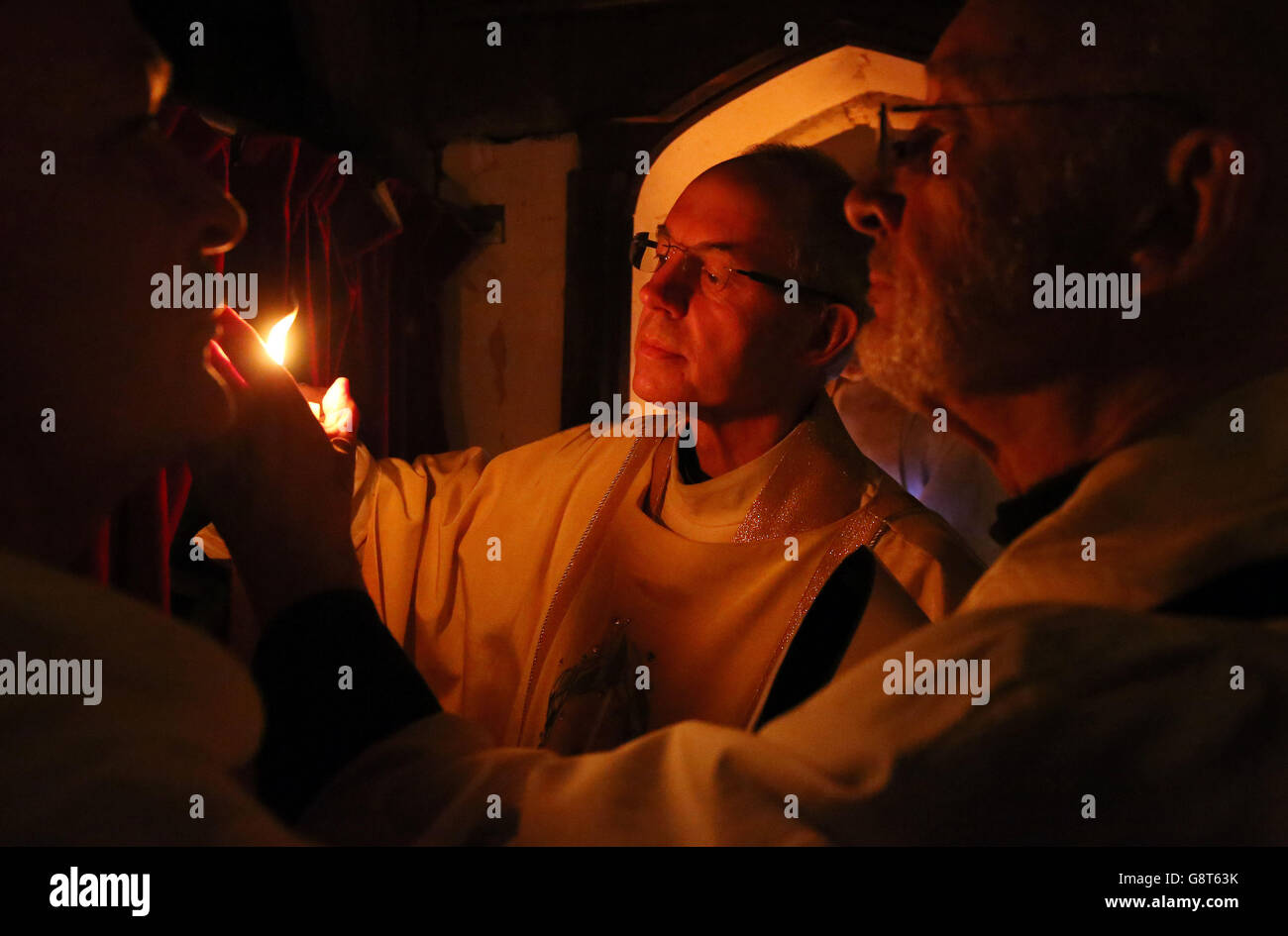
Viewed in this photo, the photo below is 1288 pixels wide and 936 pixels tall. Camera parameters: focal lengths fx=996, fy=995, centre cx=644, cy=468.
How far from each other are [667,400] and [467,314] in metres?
0.73

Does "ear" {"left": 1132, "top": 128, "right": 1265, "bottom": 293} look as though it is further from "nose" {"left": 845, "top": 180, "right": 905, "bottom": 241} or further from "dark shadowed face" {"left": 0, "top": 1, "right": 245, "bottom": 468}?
"dark shadowed face" {"left": 0, "top": 1, "right": 245, "bottom": 468}

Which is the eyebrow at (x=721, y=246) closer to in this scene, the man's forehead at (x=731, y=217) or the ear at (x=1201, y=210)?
the man's forehead at (x=731, y=217)

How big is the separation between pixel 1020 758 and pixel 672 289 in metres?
1.16

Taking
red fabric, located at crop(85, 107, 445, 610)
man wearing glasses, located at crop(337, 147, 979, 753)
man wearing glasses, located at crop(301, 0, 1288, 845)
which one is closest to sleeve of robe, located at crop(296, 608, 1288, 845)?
man wearing glasses, located at crop(301, 0, 1288, 845)

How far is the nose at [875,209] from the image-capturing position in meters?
1.07

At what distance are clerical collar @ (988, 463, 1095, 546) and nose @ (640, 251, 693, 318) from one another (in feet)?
2.88

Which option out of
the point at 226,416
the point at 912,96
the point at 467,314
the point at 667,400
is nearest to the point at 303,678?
the point at 226,416

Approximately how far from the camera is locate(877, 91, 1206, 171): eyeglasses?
91 centimetres

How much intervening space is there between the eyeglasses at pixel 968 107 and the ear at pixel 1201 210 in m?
0.04

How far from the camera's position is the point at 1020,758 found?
787 mm

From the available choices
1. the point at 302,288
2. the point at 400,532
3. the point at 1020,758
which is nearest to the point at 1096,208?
the point at 1020,758

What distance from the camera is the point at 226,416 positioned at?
3.11ft
